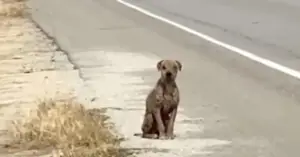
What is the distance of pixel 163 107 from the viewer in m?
7.33

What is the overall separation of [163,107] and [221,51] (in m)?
6.86

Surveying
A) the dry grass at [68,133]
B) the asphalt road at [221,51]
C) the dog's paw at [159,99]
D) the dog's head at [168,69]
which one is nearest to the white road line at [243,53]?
the asphalt road at [221,51]

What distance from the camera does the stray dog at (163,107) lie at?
288 inches

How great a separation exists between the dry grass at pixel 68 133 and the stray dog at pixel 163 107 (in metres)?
0.31

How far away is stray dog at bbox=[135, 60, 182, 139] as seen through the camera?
24.0 feet

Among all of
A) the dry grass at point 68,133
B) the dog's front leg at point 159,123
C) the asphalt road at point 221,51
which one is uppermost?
the dog's front leg at point 159,123

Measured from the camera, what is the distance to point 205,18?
1934 cm

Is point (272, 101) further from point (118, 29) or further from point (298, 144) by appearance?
point (118, 29)

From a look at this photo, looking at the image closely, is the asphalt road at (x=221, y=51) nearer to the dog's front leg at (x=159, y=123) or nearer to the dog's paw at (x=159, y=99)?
the dog's front leg at (x=159, y=123)

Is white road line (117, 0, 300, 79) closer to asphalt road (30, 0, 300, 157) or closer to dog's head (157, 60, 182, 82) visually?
asphalt road (30, 0, 300, 157)

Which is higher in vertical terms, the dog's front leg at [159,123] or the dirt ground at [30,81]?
the dog's front leg at [159,123]

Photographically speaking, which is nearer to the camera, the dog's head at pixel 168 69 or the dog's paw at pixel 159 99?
the dog's paw at pixel 159 99

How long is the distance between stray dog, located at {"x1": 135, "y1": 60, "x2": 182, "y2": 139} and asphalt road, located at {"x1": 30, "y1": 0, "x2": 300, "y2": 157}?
43 centimetres

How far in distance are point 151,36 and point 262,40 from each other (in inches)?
108
